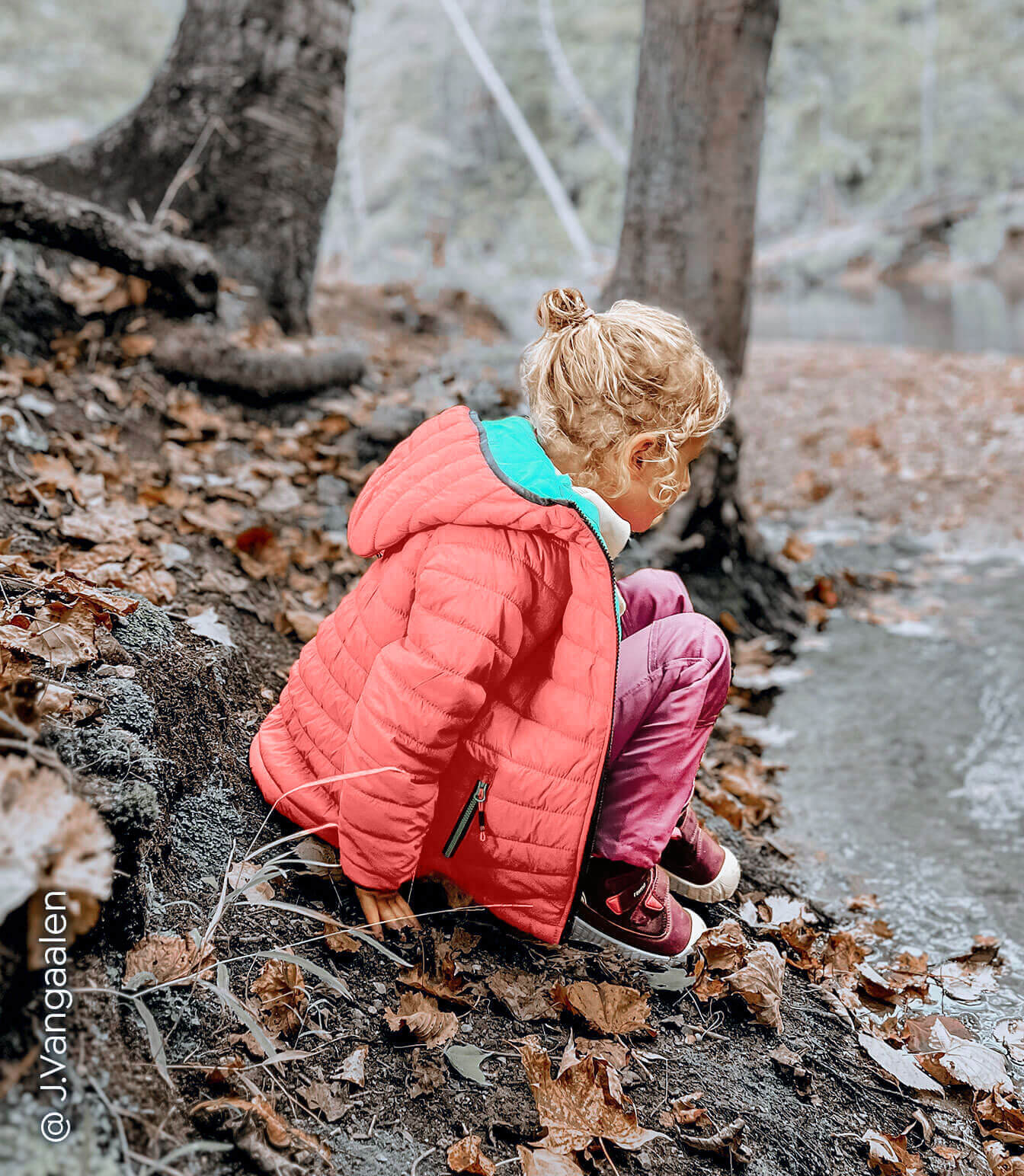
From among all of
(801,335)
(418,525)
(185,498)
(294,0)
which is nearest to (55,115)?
(801,335)

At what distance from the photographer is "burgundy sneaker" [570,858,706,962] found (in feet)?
5.62

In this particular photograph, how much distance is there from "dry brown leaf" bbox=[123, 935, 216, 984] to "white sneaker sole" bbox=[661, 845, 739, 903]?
1.06 meters

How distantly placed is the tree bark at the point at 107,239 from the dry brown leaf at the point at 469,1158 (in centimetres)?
300

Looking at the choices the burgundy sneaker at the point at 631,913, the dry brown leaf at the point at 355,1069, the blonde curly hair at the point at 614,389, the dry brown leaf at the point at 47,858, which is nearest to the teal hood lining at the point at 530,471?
the blonde curly hair at the point at 614,389

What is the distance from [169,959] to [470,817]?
531 mm

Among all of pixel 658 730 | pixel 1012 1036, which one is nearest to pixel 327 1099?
pixel 658 730

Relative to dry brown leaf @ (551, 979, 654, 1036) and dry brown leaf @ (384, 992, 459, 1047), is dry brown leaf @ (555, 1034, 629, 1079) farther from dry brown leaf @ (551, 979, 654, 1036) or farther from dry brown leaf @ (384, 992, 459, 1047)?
dry brown leaf @ (384, 992, 459, 1047)

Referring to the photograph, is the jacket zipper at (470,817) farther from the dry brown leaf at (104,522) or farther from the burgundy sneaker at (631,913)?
the dry brown leaf at (104,522)

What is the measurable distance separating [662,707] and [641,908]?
0.41 meters

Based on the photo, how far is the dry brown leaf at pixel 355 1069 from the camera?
1275mm

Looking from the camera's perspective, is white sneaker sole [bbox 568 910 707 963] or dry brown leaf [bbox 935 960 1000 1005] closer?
white sneaker sole [bbox 568 910 707 963]

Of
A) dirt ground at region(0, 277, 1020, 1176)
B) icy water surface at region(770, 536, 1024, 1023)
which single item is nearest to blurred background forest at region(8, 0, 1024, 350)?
icy water surface at region(770, 536, 1024, 1023)

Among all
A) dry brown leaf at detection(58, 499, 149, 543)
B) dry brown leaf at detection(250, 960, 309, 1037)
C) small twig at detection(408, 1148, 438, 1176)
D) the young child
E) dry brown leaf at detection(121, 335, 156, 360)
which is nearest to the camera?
small twig at detection(408, 1148, 438, 1176)

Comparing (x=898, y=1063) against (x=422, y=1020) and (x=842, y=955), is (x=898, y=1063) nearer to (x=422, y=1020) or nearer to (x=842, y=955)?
(x=842, y=955)
